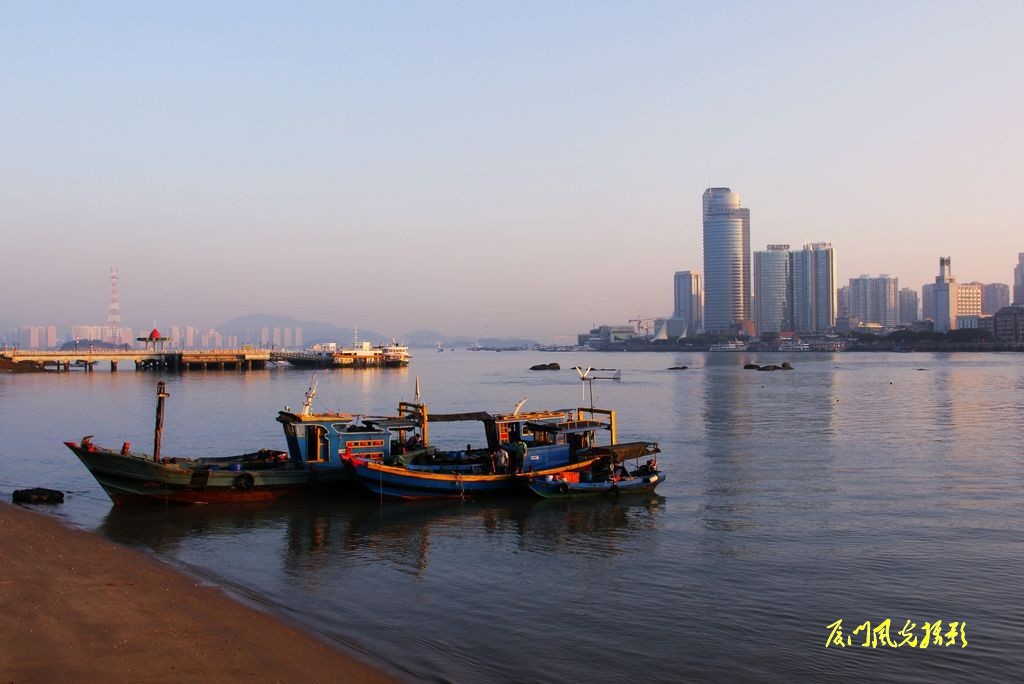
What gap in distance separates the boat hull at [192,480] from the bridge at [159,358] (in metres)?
104

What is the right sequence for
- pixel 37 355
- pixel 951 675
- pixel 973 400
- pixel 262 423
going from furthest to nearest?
pixel 37 355
pixel 973 400
pixel 262 423
pixel 951 675

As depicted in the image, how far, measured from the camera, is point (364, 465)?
26.7m

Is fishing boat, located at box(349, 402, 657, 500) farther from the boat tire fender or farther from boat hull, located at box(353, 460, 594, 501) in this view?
the boat tire fender

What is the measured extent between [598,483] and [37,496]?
18217 mm

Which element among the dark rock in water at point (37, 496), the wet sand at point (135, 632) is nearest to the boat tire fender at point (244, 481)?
the dark rock in water at point (37, 496)

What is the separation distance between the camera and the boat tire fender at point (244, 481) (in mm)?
27188

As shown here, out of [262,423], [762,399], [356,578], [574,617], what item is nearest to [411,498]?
[356,578]

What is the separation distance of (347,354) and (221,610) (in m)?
128

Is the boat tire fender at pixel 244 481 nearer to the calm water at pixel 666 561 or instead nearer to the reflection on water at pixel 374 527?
the reflection on water at pixel 374 527

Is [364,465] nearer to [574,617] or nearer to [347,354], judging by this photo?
[574,617]

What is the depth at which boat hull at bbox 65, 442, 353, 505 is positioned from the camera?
86.6 ft

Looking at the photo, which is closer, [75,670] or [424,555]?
[75,670]

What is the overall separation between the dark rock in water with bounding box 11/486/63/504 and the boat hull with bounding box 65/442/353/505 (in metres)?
1.87

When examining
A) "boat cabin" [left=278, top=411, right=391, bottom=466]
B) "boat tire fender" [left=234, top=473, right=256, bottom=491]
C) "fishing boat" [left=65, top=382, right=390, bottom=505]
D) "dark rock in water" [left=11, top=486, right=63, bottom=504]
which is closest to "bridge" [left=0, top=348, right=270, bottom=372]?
"dark rock in water" [left=11, top=486, right=63, bottom=504]
